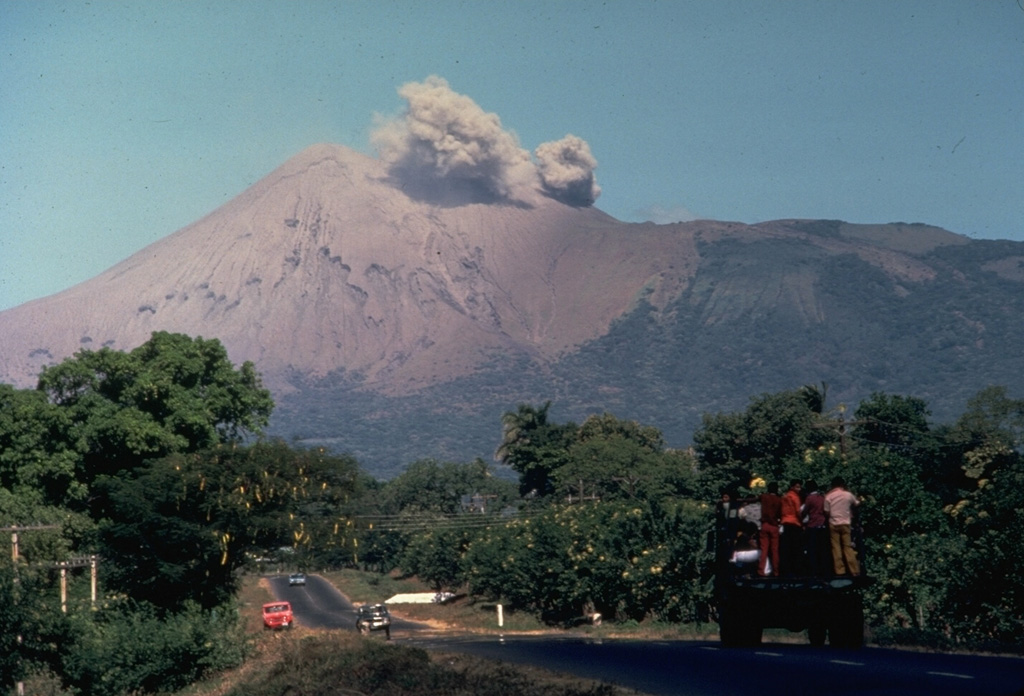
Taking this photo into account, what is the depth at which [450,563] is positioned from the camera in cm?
11819

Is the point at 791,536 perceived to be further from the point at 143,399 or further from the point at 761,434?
the point at 761,434

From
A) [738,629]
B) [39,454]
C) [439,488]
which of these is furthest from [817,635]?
[439,488]

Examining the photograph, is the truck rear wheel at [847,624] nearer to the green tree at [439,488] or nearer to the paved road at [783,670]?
the paved road at [783,670]

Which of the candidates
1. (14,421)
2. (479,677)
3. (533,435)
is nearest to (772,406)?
(533,435)

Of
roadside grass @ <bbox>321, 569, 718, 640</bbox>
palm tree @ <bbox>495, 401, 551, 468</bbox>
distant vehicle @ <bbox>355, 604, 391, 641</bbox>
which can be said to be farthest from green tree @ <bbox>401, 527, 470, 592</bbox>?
palm tree @ <bbox>495, 401, 551, 468</bbox>

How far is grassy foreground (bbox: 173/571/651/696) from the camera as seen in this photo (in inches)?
1123

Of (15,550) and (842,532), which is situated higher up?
(15,550)

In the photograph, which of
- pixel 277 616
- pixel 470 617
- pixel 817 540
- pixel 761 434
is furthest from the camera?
pixel 761 434

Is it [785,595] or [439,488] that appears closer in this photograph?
[785,595]

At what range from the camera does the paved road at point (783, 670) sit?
821 inches

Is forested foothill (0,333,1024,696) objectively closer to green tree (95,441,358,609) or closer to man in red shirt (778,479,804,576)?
green tree (95,441,358,609)

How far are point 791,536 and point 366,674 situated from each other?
15125mm

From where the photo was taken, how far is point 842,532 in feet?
76.5

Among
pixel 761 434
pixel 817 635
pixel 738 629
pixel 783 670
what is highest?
pixel 761 434
